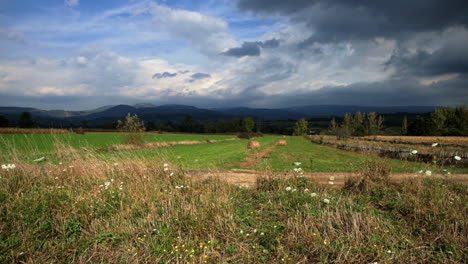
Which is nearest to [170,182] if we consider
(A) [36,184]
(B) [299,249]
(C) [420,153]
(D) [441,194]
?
(A) [36,184]

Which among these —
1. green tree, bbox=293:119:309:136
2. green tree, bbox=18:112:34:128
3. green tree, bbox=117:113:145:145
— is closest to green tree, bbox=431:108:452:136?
green tree, bbox=293:119:309:136

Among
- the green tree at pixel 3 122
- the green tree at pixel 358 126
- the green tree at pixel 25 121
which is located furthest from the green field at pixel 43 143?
the green tree at pixel 358 126

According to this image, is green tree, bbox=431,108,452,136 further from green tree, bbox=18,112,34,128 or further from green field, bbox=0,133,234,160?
green tree, bbox=18,112,34,128

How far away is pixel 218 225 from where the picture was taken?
4.58 meters

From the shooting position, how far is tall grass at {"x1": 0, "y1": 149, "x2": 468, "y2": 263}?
3.83 m

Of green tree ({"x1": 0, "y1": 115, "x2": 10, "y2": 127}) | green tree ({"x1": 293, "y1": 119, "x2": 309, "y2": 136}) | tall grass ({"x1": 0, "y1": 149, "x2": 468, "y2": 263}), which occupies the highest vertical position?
green tree ({"x1": 0, "y1": 115, "x2": 10, "y2": 127})

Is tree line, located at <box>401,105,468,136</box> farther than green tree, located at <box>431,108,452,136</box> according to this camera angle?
No

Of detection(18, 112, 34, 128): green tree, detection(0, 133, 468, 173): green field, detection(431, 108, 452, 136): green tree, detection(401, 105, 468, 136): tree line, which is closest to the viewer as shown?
detection(0, 133, 468, 173): green field

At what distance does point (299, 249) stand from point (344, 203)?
6.68 feet

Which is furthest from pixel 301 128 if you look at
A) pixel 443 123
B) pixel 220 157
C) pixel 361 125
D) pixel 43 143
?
pixel 43 143

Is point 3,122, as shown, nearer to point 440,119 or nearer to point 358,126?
point 358,126

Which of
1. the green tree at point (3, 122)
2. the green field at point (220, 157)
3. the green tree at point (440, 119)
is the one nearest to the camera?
the green field at point (220, 157)

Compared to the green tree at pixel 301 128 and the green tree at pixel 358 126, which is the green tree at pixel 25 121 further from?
the green tree at pixel 358 126

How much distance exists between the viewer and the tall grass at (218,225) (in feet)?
12.6
